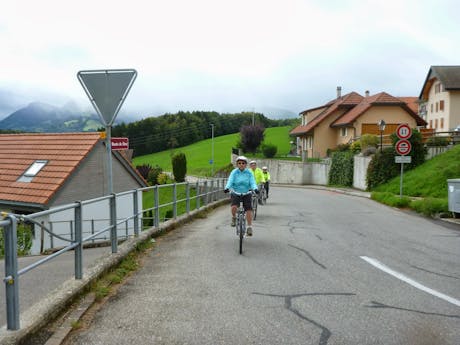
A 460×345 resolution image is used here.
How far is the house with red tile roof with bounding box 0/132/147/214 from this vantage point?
22750mm

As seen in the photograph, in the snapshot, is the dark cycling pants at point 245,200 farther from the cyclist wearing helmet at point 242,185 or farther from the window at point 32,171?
the window at point 32,171

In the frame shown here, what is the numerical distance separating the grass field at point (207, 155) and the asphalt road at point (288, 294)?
56.2 m

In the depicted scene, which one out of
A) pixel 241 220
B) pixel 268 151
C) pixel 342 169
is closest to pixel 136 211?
pixel 241 220

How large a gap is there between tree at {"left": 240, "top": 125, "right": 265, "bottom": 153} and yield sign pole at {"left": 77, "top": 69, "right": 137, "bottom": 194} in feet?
198

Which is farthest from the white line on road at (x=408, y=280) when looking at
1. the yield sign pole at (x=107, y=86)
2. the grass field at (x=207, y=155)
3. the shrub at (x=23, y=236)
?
the grass field at (x=207, y=155)

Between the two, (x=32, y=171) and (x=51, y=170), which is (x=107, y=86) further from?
(x=32, y=171)

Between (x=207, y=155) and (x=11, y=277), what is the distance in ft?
280

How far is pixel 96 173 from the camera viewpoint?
27.2 meters

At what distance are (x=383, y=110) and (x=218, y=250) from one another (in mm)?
43460

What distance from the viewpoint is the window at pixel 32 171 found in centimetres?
2433

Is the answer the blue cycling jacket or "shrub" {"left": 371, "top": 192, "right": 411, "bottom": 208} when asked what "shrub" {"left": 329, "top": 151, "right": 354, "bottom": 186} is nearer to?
"shrub" {"left": 371, "top": 192, "right": 411, "bottom": 208}

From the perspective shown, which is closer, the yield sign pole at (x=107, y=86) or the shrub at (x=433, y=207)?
the yield sign pole at (x=107, y=86)

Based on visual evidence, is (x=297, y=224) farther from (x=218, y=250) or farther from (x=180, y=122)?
(x=180, y=122)

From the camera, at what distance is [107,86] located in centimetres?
732
